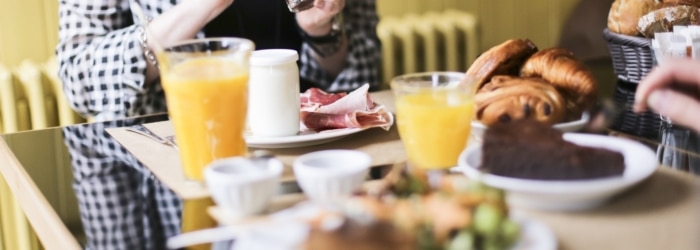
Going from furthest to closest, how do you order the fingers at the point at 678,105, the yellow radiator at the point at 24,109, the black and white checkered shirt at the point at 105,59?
the yellow radiator at the point at 24,109, the black and white checkered shirt at the point at 105,59, the fingers at the point at 678,105

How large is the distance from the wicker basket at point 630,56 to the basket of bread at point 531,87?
0.32 metres

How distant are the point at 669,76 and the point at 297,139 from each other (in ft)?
1.51

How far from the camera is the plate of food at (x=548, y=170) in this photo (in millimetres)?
897

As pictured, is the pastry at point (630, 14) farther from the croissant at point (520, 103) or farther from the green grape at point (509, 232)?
the green grape at point (509, 232)

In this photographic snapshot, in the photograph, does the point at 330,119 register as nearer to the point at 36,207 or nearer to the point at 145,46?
the point at 36,207

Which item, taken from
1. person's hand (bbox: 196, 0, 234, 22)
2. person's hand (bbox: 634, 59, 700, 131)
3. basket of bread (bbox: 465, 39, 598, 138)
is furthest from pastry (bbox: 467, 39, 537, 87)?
person's hand (bbox: 196, 0, 234, 22)

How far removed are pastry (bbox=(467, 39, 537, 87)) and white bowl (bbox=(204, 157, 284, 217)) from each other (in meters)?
0.41

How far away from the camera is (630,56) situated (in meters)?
1.58

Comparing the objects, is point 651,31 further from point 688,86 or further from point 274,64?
point 274,64

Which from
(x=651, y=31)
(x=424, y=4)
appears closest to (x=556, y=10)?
(x=424, y=4)

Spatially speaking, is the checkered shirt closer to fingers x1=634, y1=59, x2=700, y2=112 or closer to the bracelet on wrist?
the bracelet on wrist

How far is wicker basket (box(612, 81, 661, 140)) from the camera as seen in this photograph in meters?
1.29

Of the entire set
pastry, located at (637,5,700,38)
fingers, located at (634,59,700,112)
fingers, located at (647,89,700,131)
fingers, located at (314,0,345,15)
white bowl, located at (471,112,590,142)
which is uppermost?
fingers, located at (314,0,345,15)

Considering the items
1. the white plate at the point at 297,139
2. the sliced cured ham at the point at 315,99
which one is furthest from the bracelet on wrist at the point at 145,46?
the white plate at the point at 297,139
